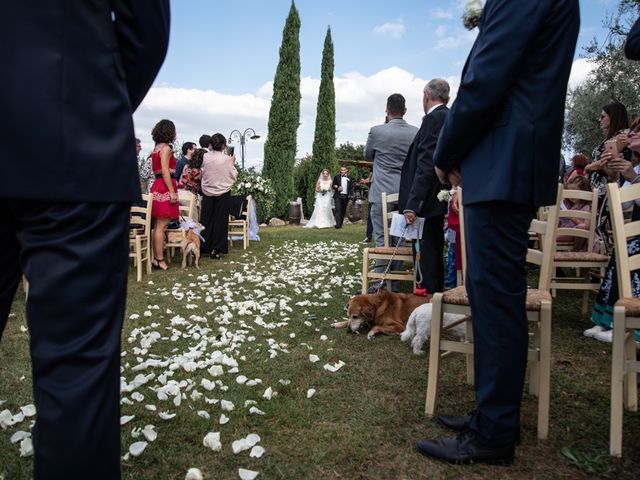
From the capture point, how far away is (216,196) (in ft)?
29.5

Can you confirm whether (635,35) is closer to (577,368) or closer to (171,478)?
(577,368)

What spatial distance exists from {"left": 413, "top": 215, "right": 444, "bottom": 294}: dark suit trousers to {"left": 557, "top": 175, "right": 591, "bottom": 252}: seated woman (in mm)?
1751

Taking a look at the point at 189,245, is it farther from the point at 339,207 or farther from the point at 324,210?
the point at 324,210

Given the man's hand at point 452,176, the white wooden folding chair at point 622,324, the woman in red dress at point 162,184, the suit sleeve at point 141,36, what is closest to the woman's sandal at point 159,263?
the woman in red dress at point 162,184

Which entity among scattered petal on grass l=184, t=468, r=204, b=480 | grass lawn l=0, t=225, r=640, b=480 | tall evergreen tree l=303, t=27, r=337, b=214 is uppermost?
tall evergreen tree l=303, t=27, r=337, b=214

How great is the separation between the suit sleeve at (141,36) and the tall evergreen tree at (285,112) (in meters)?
19.7

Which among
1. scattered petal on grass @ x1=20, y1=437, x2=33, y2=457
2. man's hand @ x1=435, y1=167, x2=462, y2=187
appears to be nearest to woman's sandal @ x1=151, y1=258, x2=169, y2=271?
scattered petal on grass @ x1=20, y1=437, x2=33, y2=457

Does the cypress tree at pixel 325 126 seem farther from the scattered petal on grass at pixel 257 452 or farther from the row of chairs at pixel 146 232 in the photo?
the scattered petal on grass at pixel 257 452

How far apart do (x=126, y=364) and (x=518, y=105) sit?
118 inches

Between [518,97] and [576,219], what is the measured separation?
5.02 metres

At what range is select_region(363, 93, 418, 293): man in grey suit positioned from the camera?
5.96 meters

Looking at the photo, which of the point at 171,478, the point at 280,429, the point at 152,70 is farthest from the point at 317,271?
the point at 152,70

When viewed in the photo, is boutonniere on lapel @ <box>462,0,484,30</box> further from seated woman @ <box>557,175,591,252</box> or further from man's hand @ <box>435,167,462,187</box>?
seated woman @ <box>557,175,591,252</box>

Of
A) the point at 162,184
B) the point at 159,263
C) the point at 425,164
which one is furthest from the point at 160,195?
the point at 425,164
